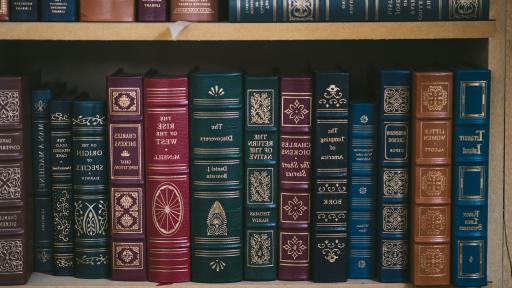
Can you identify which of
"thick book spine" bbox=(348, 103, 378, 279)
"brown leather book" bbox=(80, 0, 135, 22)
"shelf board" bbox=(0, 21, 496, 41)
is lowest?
"thick book spine" bbox=(348, 103, 378, 279)

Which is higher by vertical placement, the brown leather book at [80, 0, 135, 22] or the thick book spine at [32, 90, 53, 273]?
the brown leather book at [80, 0, 135, 22]

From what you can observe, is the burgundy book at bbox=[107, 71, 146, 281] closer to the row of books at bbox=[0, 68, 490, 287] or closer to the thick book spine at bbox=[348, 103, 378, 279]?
the row of books at bbox=[0, 68, 490, 287]

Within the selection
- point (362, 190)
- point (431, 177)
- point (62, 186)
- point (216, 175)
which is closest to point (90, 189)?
point (62, 186)

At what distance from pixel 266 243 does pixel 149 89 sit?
32cm

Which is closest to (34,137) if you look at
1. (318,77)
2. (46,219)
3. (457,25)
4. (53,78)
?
(46,219)

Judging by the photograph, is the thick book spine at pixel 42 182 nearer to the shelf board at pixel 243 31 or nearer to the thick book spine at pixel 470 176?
the shelf board at pixel 243 31

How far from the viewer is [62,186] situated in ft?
4.89

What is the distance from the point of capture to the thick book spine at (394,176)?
143cm

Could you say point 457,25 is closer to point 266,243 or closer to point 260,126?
point 260,126

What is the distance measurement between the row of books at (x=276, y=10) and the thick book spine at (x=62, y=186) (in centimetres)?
15

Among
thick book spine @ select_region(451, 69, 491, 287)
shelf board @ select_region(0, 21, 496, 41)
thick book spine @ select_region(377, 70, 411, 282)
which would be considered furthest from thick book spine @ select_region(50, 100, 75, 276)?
thick book spine @ select_region(451, 69, 491, 287)

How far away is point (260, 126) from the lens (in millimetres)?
1441

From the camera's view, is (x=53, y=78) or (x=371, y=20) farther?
(x=53, y=78)

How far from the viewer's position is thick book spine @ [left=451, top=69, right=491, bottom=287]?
1.41 meters
